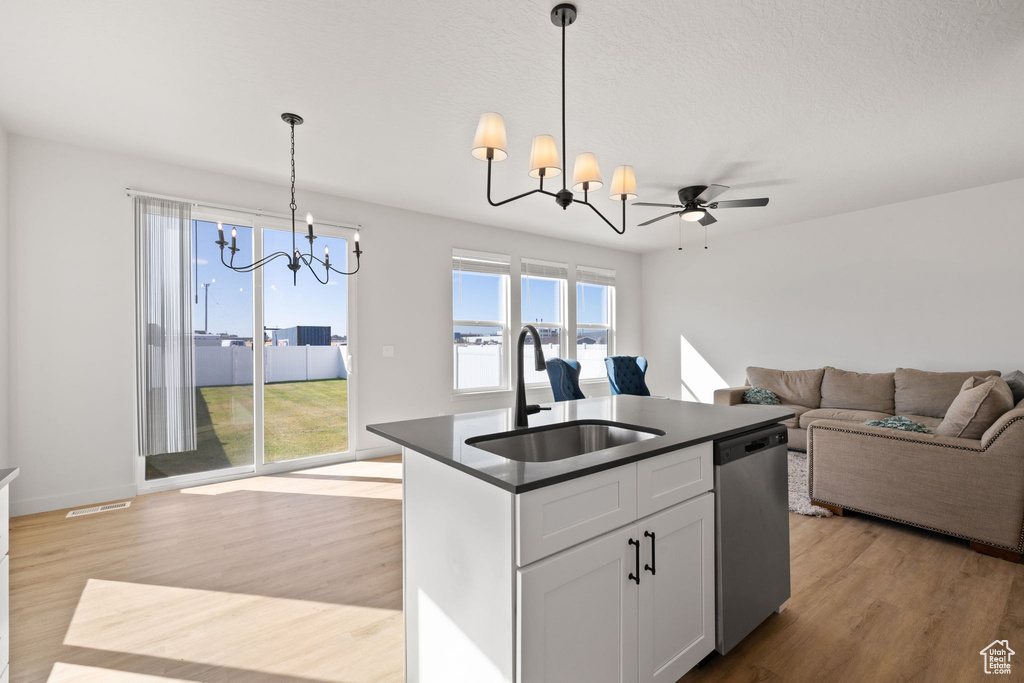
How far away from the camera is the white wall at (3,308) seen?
A: 9.85ft

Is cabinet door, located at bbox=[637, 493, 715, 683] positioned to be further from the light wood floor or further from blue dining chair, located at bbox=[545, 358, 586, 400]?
blue dining chair, located at bbox=[545, 358, 586, 400]

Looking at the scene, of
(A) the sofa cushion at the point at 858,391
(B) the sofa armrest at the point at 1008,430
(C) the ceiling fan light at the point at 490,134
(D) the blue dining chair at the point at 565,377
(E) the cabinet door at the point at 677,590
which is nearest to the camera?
(E) the cabinet door at the point at 677,590

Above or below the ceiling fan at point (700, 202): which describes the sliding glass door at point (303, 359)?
below

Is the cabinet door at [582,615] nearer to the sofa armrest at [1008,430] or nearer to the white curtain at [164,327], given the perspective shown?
the sofa armrest at [1008,430]

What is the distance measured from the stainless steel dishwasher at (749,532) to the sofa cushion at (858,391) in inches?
152

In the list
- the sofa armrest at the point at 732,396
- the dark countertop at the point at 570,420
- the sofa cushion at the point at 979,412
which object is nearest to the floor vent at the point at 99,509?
the dark countertop at the point at 570,420

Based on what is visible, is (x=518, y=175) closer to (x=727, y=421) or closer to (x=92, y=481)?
(x=727, y=421)

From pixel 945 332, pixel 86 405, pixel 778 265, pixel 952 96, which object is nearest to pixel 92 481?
pixel 86 405

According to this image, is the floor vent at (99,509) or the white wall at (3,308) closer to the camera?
the white wall at (3,308)

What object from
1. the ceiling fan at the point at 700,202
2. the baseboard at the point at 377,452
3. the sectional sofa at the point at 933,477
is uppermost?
the ceiling fan at the point at 700,202

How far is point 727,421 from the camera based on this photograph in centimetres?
182

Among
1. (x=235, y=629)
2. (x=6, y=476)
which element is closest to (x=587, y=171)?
(x=6, y=476)

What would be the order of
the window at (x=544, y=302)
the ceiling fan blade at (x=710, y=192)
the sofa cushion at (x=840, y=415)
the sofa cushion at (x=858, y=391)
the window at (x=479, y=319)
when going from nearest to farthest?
the ceiling fan blade at (x=710, y=192)
the sofa cushion at (x=840, y=415)
the sofa cushion at (x=858, y=391)
the window at (x=479, y=319)
the window at (x=544, y=302)

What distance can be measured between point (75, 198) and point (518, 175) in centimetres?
334
